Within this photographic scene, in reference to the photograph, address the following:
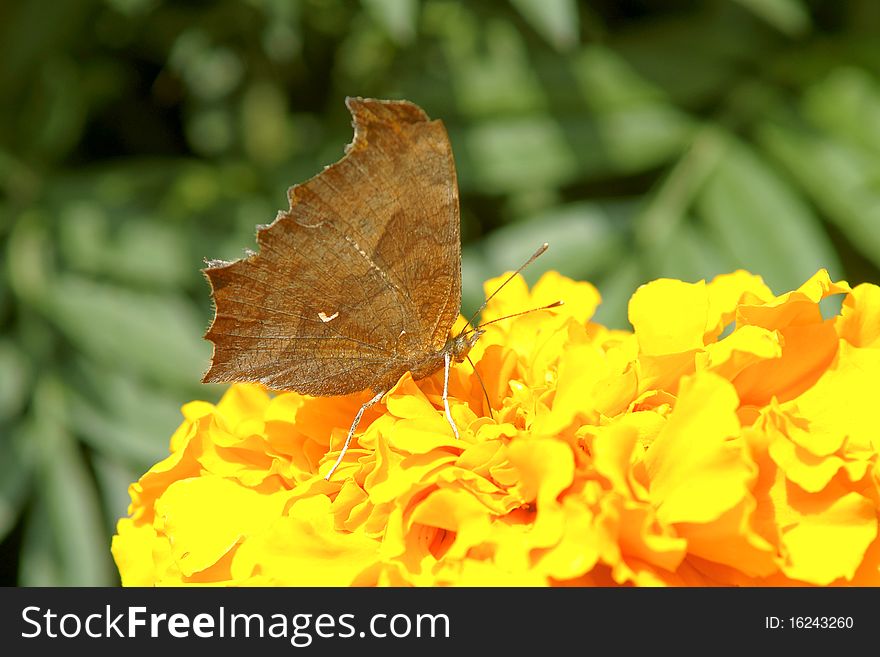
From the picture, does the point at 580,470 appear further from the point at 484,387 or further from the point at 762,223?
the point at 762,223

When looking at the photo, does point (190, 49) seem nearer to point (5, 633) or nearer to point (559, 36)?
point (559, 36)

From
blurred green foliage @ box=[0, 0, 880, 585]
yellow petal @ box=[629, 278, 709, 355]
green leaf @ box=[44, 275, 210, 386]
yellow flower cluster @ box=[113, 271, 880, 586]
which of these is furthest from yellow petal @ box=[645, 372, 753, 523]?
green leaf @ box=[44, 275, 210, 386]

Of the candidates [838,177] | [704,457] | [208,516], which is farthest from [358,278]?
[838,177]

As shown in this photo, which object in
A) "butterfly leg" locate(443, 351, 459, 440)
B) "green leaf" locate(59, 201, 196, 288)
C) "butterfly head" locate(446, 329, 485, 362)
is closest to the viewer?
"butterfly leg" locate(443, 351, 459, 440)

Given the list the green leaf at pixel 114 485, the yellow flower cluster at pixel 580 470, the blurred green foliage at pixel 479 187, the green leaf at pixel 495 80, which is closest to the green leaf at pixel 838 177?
the blurred green foliage at pixel 479 187

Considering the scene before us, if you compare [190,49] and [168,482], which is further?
[190,49]

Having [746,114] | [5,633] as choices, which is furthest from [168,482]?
[746,114]

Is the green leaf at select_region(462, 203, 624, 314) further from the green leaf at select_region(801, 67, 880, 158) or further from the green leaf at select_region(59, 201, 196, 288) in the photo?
the green leaf at select_region(59, 201, 196, 288)
